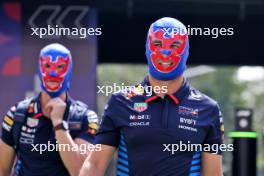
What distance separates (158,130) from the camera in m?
4.43

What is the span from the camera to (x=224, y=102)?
42.1m

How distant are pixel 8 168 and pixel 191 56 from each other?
8.66 metres

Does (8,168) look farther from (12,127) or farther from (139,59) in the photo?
(139,59)

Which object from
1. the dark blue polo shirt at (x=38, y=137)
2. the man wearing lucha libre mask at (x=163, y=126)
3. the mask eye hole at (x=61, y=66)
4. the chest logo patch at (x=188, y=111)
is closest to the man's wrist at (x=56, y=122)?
the dark blue polo shirt at (x=38, y=137)

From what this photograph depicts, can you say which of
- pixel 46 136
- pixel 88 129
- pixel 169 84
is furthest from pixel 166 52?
pixel 46 136

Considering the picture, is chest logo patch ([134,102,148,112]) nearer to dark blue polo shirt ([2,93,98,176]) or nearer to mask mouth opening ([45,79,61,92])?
dark blue polo shirt ([2,93,98,176])

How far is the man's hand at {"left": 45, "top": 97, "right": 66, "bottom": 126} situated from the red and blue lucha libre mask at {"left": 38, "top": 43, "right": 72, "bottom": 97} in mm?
280

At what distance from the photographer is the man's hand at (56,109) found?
19.5ft

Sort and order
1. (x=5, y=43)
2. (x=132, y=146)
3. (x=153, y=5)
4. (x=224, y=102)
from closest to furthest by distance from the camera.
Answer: (x=132, y=146) < (x=5, y=43) < (x=153, y=5) < (x=224, y=102)

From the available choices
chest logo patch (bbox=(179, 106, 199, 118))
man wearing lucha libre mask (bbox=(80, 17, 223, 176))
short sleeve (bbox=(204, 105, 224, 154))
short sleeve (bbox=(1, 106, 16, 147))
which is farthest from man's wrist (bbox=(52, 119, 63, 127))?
short sleeve (bbox=(204, 105, 224, 154))

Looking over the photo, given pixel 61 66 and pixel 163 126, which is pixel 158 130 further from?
pixel 61 66

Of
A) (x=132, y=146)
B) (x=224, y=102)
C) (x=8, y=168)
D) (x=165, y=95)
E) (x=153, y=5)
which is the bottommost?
(x=224, y=102)

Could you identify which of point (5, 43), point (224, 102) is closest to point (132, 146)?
point (5, 43)

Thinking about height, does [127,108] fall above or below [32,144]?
above
